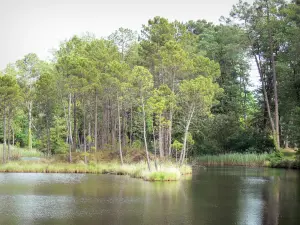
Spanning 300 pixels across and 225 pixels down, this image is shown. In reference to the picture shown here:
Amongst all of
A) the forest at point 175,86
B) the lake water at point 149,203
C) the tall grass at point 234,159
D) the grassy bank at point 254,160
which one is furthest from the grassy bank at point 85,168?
the tall grass at point 234,159

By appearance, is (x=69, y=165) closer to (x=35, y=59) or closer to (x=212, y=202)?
(x=212, y=202)

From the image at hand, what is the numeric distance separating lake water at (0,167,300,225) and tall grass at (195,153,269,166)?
16.6m

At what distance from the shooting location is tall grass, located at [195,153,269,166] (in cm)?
4100

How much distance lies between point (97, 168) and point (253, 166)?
16.6 meters

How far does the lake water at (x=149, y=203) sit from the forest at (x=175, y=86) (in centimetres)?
616

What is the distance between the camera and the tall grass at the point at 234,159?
135ft

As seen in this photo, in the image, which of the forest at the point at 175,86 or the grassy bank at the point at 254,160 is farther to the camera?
the grassy bank at the point at 254,160

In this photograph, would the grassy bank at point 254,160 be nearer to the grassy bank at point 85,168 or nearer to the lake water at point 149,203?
the grassy bank at point 85,168

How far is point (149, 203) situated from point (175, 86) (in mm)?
19267

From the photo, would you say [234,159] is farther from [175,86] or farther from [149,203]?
[149,203]

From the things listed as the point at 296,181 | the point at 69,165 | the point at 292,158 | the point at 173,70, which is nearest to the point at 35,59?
the point at 69,165

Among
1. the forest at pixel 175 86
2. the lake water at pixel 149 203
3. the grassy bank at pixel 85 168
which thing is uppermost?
the forest at pixel 175 86

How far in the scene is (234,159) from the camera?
42844 millimetres

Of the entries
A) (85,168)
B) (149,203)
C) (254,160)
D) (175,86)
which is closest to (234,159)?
(254,160)
